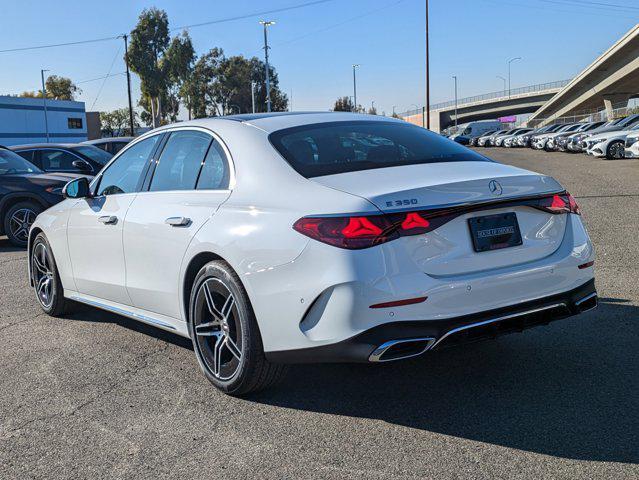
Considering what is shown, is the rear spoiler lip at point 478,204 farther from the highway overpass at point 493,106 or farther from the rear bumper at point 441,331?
the highway overpass at point 493,106

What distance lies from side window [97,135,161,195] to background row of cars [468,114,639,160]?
771cm

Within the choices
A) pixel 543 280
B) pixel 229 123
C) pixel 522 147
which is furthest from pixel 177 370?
pixel 522 147

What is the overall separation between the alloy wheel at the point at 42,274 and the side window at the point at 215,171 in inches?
94.5

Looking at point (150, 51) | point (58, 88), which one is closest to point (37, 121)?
point (150, 51)

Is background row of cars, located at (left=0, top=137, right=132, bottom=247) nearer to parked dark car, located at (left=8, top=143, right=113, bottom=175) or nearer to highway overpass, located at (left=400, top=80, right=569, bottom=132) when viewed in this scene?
parked dark car, located at (left=8, top=143, right=113, bottom=175)

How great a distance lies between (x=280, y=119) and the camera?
15.3ft

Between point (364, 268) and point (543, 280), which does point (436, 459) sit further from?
point (543, 280)

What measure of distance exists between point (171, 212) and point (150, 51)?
71071 mm

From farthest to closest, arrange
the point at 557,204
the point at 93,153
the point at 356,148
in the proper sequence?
1. the point at 93,153
2. the point at 356,148
3. the point at 557,204

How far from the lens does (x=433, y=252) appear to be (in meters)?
3.51

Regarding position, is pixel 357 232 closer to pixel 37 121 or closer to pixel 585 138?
pixel 585 138

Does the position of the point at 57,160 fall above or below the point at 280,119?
below

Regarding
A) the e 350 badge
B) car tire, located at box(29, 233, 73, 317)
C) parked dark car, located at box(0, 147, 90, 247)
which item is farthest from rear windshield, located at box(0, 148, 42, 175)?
the e 350 badge

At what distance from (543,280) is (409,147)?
1153 millimetres
